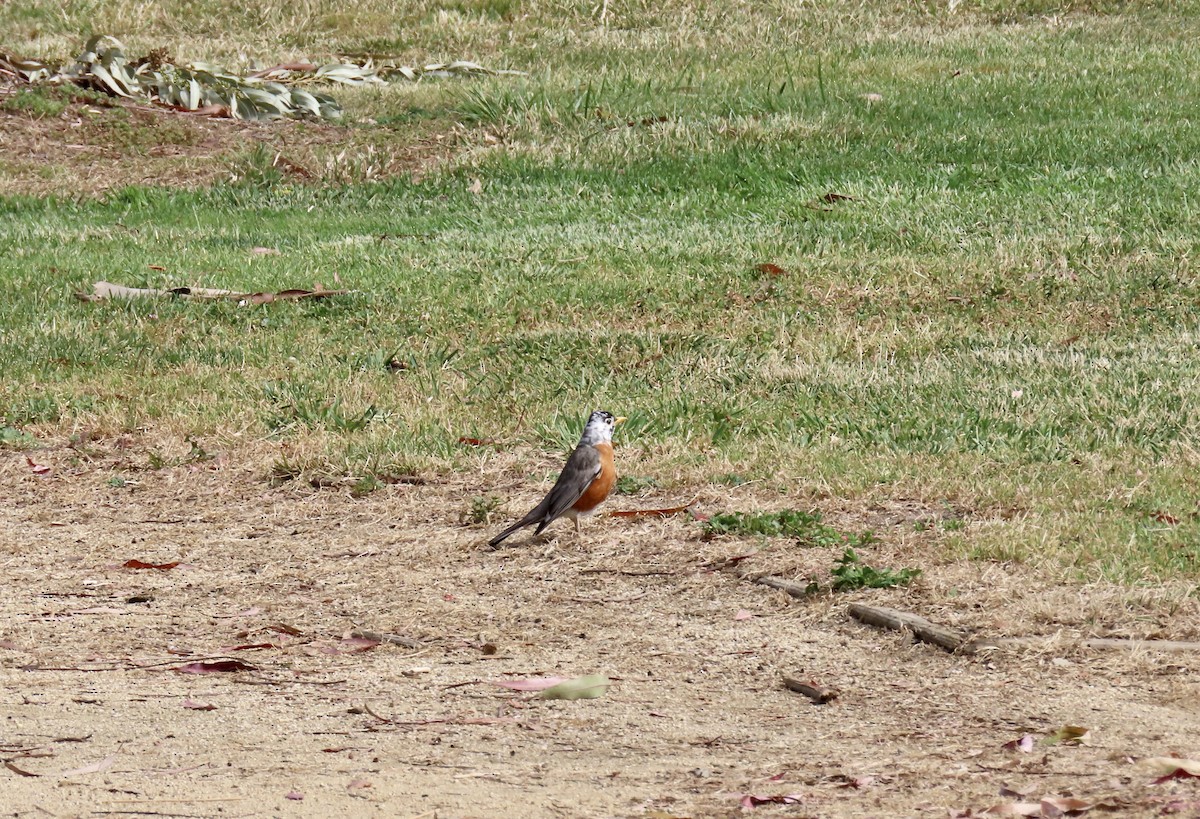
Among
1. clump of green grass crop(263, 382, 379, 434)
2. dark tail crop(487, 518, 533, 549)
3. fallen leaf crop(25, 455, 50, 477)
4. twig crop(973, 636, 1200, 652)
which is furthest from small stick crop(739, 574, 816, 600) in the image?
fallen leaf crop(25, 455, 50, 477)

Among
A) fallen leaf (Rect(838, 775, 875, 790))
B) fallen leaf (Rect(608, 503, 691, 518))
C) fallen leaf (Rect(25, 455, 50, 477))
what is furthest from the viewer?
fallen leaf (Rect(25, 455, 50, 477))

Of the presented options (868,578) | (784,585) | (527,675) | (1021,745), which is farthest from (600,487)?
(1021,745)

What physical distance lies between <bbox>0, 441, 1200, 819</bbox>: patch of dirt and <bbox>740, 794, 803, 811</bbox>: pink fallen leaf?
3 centimetres

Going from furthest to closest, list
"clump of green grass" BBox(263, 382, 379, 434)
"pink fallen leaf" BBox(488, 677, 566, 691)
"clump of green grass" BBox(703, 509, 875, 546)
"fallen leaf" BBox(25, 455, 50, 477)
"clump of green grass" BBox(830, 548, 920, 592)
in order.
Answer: "clump of green grass" BBox(263, 382, 379, 434)
"fallen leaf" BBox(25, 455, 50, 477)
"clump of green grass" BBox(703, 509, 875, 546)
"clump of green grass" BBox(830, 548, 920, 592)
"pink fallen leaf" BBox(488, 677, 566, 691)

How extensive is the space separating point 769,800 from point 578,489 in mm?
2446

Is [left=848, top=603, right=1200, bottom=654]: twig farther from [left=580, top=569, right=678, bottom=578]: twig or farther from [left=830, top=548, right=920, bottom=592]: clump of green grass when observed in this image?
[left=580, top=569, right=678, bottom=578]: twig

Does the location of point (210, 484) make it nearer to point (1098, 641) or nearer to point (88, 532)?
point (88, 532)

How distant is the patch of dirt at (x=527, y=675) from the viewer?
168 inches

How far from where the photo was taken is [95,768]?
14.7 ft

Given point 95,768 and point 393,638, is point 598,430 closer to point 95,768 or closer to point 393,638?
point 393,638

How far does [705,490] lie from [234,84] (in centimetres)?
1294

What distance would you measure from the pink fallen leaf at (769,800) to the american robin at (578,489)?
7.91ft

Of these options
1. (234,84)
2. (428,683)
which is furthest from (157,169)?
(428,683)

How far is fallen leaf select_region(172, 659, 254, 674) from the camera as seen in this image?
17.5ft
